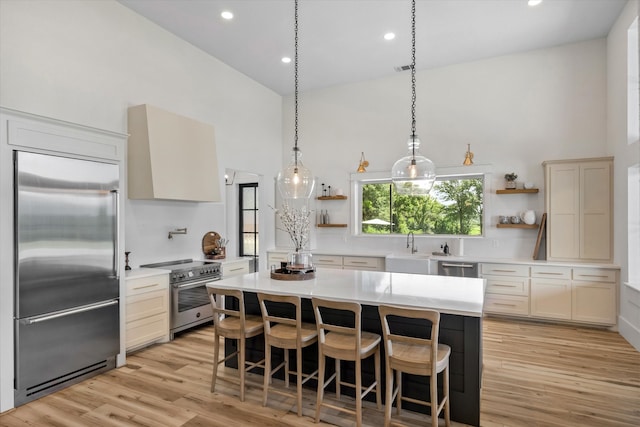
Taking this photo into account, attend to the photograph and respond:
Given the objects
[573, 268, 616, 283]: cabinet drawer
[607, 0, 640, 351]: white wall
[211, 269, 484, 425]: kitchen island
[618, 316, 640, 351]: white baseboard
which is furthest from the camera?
[573, 268, 616, 283]: cabinet drawer

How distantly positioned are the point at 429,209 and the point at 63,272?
514 centimetres

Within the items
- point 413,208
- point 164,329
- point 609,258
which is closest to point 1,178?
point 164,329

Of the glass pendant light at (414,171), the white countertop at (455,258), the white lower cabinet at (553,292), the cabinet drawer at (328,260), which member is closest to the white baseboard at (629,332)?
the white lower cabinet at (553,292)

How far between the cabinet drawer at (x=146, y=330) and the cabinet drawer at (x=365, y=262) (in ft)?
9.80

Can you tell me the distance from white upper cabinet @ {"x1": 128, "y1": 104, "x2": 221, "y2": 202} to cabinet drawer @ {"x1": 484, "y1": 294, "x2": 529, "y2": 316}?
424 centimetres

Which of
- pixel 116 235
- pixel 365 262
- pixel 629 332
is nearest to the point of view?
pixel 116 235

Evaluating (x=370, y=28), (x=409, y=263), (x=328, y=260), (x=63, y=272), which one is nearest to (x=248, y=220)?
(x=328, y=260)

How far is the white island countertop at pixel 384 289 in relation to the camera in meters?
2.54

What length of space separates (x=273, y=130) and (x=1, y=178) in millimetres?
4772

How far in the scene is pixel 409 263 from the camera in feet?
18.0

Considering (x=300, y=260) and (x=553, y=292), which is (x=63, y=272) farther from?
(x=553, y=292)

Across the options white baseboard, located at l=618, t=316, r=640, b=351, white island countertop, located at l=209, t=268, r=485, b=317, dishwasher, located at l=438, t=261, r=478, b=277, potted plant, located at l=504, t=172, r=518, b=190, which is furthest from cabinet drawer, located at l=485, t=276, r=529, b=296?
white island countertop, located at l=209, t=268, r=485, b=317

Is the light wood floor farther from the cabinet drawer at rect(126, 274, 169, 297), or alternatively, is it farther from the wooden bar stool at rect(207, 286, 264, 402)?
the cabinet drawer at rect(126, 274, 169, 297)

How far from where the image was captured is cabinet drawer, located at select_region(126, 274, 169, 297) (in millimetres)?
3852
